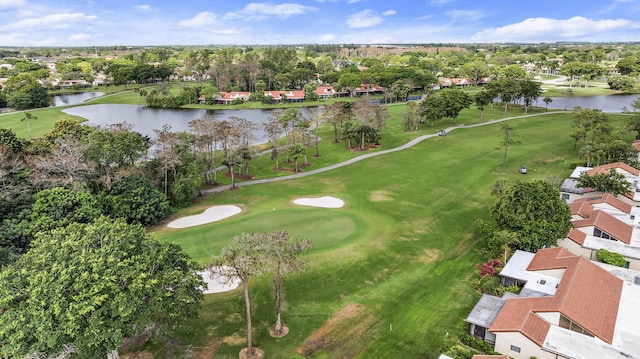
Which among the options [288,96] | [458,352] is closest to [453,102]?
[288,96]

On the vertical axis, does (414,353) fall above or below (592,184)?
below

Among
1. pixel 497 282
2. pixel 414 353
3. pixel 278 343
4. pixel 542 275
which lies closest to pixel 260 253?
pixel 278 343

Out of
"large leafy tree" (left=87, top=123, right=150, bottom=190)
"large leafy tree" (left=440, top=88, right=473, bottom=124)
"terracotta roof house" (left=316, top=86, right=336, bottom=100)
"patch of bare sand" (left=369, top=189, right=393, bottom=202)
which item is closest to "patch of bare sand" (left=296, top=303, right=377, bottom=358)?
"patch of bare sand" (left=369, top=189, right=393, bottom=202)

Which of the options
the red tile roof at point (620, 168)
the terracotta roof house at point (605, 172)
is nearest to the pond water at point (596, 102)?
the red tile roof at point (620, 168)

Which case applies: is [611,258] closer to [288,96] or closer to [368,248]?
[368,248]

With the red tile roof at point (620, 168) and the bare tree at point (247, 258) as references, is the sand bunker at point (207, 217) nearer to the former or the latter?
the bare tree at point (247, 258)

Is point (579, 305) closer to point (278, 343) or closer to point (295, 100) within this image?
point (278, 343)

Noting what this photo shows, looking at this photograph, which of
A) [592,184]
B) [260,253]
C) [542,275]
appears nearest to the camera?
[260,253]

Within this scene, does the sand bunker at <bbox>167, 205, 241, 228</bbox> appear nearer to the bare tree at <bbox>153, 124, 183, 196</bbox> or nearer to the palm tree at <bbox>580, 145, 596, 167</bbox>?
the bare tree at <bbox>153, 124, 183, 196</bbox>
